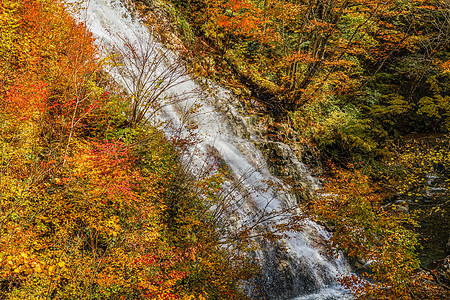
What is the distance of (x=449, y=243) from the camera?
8.08 meters

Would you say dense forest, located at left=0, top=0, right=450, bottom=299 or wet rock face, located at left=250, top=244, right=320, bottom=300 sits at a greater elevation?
dense forest, located at left=0, top=0, right=450, bottom=299

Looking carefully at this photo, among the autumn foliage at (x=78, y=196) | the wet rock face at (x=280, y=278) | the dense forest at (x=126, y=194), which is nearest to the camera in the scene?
the autumn foliage at (x=78, y=196)

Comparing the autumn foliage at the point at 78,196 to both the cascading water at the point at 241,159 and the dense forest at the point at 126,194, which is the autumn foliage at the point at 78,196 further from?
the cascading water at the point at 241,159

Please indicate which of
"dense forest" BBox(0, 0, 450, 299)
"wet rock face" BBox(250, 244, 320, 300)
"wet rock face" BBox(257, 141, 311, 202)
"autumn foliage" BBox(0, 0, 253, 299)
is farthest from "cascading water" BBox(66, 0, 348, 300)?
"autumn foliage" BBox(0, 0, 253, 299)

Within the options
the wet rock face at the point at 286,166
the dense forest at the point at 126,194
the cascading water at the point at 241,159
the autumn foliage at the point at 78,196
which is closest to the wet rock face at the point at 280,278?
the cascading water at the point at 241,159

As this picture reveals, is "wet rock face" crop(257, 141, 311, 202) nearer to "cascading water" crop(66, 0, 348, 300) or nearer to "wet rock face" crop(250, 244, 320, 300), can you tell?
"cascading water" crop(66, 0, 348, 300)

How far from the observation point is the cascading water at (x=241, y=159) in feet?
24.6

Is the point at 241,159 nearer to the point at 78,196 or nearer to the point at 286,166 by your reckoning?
the point at 286,166

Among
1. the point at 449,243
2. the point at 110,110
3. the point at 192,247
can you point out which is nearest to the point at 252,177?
the point at 192,247

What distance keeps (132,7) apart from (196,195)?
9088 millimetres

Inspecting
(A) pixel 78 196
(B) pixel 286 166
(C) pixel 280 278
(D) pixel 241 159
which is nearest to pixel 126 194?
(A) pixel 78 196

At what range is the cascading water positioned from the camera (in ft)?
24.6

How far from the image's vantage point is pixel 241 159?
33.7 ft

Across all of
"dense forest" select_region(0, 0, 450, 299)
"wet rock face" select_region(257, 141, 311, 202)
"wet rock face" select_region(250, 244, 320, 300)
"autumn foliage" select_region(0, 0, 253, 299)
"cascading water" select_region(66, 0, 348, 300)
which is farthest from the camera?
"wet rock face" select_region(257, 141, 311, 202)
